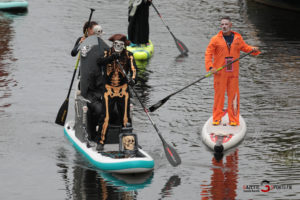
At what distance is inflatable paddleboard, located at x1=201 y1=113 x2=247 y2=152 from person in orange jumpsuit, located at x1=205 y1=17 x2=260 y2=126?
147 millimetres

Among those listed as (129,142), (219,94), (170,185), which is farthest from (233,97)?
(170,185)

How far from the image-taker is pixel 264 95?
17531 mm

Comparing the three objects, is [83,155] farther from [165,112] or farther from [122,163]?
[165,112]

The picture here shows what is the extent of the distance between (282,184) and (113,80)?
320cm

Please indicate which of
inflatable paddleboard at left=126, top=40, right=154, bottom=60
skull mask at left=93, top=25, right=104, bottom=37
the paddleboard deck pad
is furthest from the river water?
skull mask at left=93, top=25, right=104, bottom=37

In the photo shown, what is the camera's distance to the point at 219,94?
46.3ft

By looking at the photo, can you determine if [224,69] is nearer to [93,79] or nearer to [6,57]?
[93,79]

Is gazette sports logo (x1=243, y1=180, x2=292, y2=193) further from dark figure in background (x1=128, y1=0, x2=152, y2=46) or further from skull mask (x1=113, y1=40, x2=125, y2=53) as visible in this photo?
dark figure in background (x1=128, y1=0, x2=152, y2=46)

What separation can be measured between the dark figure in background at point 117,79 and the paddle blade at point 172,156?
77 cm

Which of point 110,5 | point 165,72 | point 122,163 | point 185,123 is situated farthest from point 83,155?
point 110,5

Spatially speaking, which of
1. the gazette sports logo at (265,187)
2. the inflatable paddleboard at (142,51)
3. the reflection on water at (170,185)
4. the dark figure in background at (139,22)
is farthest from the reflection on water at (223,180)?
the dark figure in background at (139,22)

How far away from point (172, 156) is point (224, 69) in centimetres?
233

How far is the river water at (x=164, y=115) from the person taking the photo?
11.7 m

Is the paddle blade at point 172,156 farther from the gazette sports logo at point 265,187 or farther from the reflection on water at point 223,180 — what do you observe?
the gazette sports logo at point 265,187
